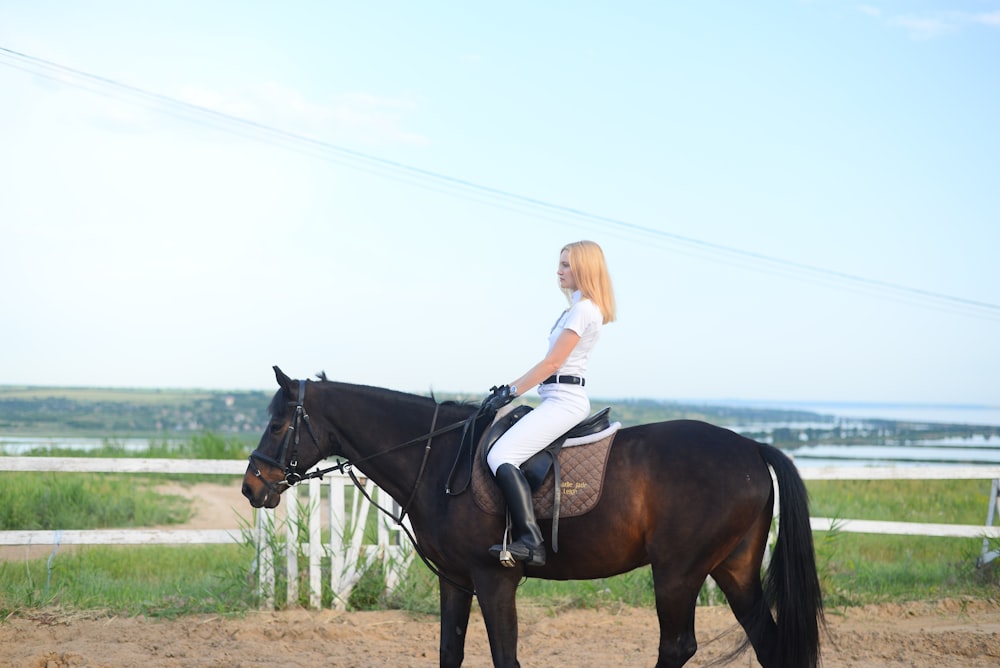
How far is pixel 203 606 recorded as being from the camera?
745 cm

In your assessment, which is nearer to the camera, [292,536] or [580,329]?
[580,329]

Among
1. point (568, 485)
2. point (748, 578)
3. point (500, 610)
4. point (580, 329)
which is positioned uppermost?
point (580, 329)

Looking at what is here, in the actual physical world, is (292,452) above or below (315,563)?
above

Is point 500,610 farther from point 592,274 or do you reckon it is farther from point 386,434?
point 592,274

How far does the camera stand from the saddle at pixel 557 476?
185 inches

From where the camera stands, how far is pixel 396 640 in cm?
696

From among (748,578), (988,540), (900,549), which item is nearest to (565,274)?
(748,578)

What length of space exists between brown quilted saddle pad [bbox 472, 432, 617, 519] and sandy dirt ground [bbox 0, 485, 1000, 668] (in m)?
1.97

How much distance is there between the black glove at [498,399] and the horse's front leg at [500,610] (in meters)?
0.86

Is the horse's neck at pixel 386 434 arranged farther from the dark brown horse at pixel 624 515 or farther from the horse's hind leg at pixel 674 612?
the horse's hind leg at pixel 674 612

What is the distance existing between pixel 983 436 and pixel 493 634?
29031 mm

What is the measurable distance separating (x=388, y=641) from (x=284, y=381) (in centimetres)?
298

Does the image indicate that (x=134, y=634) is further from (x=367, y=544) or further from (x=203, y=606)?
(x=367, y=544)

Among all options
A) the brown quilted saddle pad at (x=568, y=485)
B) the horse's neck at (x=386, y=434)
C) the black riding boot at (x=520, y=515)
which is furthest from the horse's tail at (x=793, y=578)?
the horse's neck at (x=386, y=434)
